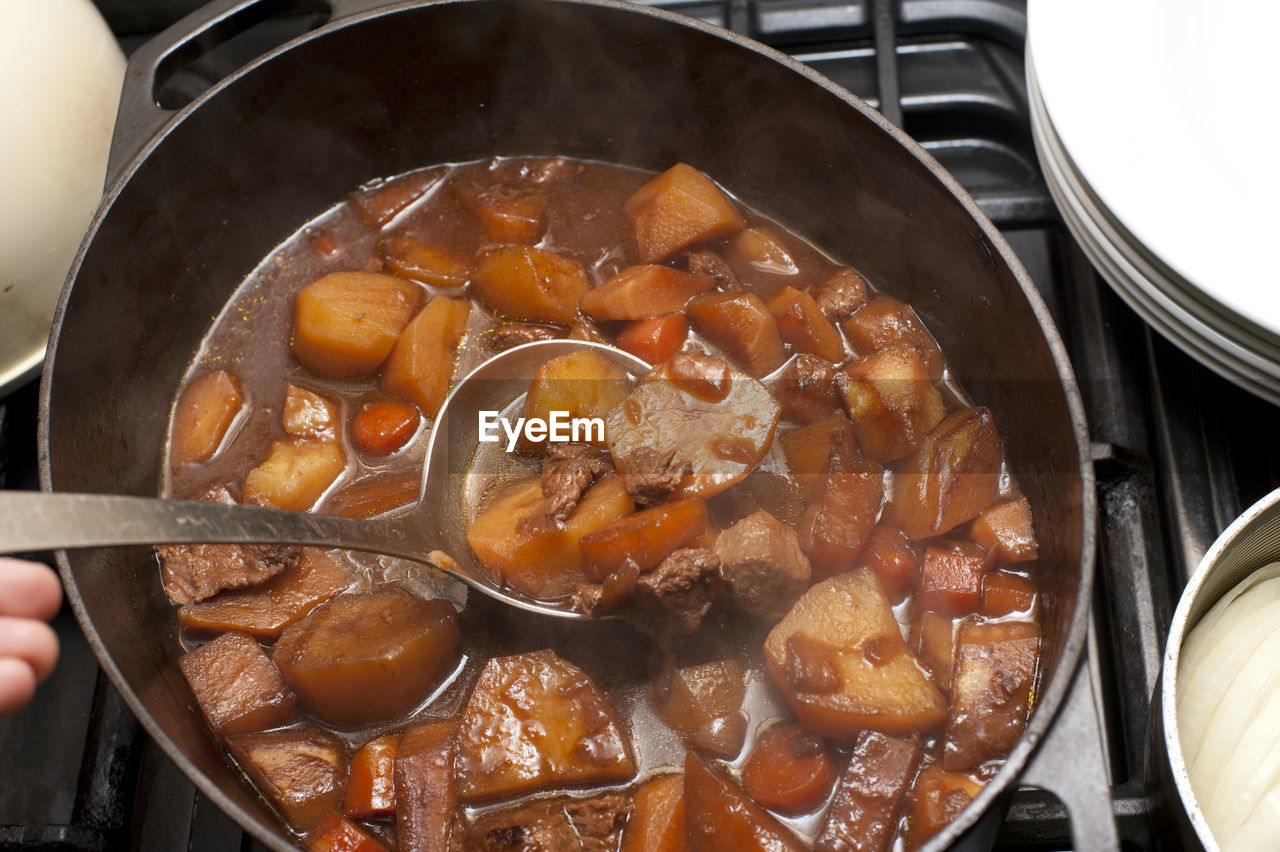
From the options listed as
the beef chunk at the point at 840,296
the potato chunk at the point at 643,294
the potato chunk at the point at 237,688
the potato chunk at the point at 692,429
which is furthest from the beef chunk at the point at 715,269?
the potato chunk at the point at 237,688

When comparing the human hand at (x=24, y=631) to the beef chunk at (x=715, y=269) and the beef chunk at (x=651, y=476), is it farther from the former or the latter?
the beef chunk at (x=715, y=269)

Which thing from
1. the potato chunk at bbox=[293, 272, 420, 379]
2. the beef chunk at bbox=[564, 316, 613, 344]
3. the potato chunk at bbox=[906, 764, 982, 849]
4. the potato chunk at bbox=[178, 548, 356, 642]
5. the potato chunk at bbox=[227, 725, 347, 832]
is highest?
the potato chunk at bbox=[293, 272, 420, 379]

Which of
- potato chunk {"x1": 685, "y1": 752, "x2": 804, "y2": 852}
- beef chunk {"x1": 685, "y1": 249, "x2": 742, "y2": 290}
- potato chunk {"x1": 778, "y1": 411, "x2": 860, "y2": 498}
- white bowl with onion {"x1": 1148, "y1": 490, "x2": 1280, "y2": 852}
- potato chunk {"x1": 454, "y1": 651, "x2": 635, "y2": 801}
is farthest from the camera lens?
beef chunk {"x1": 685, "y1": 249, "x2": 742, "y2": 290}

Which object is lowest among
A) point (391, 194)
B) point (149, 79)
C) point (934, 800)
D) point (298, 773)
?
point (934, 800)

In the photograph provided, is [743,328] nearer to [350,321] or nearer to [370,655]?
[350,321]

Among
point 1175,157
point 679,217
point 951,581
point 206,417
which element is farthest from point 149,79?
point 1175,157

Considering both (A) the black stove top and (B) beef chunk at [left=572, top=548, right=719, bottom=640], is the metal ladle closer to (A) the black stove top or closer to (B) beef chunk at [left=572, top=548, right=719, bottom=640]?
(B) beef chunk at [left=572, top=548, right=719, bottom=640]

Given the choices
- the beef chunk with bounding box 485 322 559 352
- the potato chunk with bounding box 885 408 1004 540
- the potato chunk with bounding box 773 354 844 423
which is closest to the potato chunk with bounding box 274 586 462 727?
the beef chunk with bounding box 485 322 559 352
